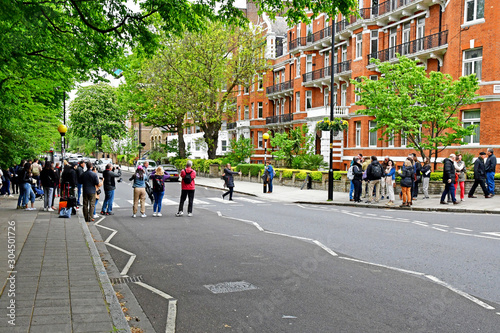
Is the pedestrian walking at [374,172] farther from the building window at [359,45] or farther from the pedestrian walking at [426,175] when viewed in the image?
the building window at [359,45]

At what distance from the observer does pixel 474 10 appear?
25531mm

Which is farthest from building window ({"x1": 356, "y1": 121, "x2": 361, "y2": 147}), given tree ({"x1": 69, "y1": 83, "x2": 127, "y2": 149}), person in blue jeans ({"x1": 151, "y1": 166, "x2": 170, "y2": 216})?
tree ({"x1": 69, "y1": 83, "x2": 127, "y2": 149})

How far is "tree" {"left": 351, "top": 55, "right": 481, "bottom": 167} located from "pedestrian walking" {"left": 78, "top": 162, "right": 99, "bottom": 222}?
1383cm

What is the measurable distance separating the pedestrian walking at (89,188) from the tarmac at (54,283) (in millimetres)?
1862

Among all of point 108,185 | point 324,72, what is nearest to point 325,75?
point 324,72

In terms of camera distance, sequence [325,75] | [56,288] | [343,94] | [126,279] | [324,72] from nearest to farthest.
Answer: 1. [56,288]
2. [126,279]
3. [343,94]
4. [325,75]
5. [324,72]

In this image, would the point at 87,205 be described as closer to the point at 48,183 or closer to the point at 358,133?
the point at 48,183

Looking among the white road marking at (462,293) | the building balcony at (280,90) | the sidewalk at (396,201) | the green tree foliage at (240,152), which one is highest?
the building balcony at (280,90)

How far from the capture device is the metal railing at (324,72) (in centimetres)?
3809

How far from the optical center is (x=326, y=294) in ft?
19.9

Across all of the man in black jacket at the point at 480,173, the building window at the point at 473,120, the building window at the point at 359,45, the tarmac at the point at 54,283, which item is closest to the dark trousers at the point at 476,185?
the man in black jacket at the point at 480,173

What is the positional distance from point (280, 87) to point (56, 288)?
45.3m

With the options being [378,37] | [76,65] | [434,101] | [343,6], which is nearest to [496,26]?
[434,101]

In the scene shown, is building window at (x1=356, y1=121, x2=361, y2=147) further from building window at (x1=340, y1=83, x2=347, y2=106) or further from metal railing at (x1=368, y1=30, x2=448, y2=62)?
metal railing at (x1=368, y1=30, x2=448, y2=62)
